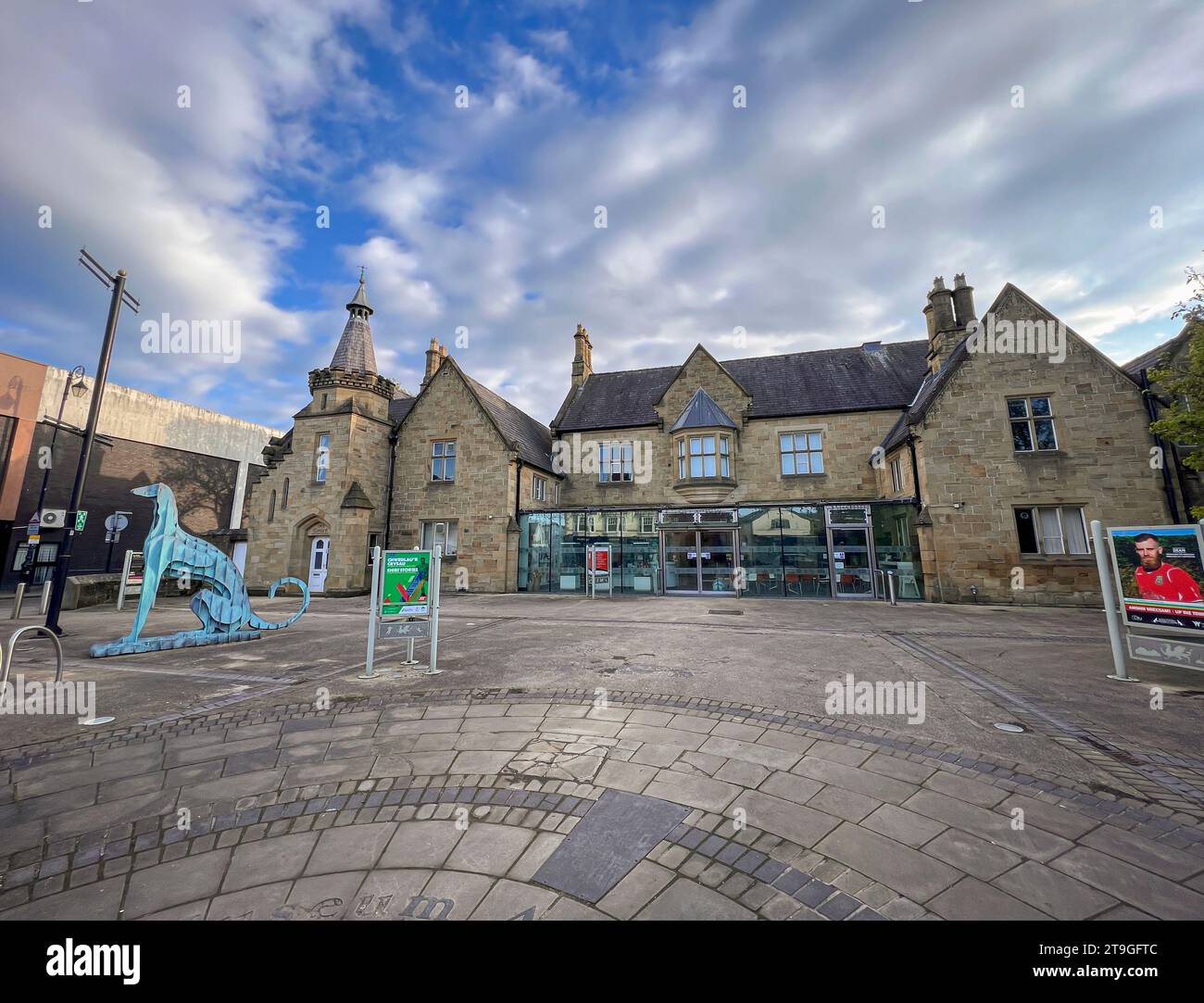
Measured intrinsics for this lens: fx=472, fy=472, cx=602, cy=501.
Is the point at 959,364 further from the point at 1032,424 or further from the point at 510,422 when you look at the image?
the point at 510,422

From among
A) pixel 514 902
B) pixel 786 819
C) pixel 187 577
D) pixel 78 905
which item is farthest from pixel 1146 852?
pixel 187 577

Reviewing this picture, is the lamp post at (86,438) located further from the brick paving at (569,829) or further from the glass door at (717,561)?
the glass door at (717,561)

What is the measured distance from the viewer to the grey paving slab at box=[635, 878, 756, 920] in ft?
6.97

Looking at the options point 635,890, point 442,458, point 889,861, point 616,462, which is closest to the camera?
point 635,890

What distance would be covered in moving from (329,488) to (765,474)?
62.9 feet

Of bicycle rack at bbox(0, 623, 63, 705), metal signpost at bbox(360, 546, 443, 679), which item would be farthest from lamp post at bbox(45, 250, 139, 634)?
metal signpost at bbox(360, 546, 443, 679)

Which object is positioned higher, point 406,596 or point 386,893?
point 406,596

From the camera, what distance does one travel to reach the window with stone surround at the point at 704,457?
69.9ft


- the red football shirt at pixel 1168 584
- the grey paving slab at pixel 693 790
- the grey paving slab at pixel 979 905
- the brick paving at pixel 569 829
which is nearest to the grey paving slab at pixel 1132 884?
the brick paving at pixel 569 829

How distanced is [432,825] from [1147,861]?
4.02m

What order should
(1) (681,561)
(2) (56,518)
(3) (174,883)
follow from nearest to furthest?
1. (3) (174,883)
2. (2) (56,518)
3. (1) (681,561)

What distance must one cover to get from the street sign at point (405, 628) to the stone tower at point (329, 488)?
1449cm

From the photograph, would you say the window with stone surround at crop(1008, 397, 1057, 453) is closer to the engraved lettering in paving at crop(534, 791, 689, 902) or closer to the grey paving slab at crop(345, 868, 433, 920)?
the engraved lettering in paving at crop(534, 791, 689, 902)

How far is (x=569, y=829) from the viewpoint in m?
2.86
